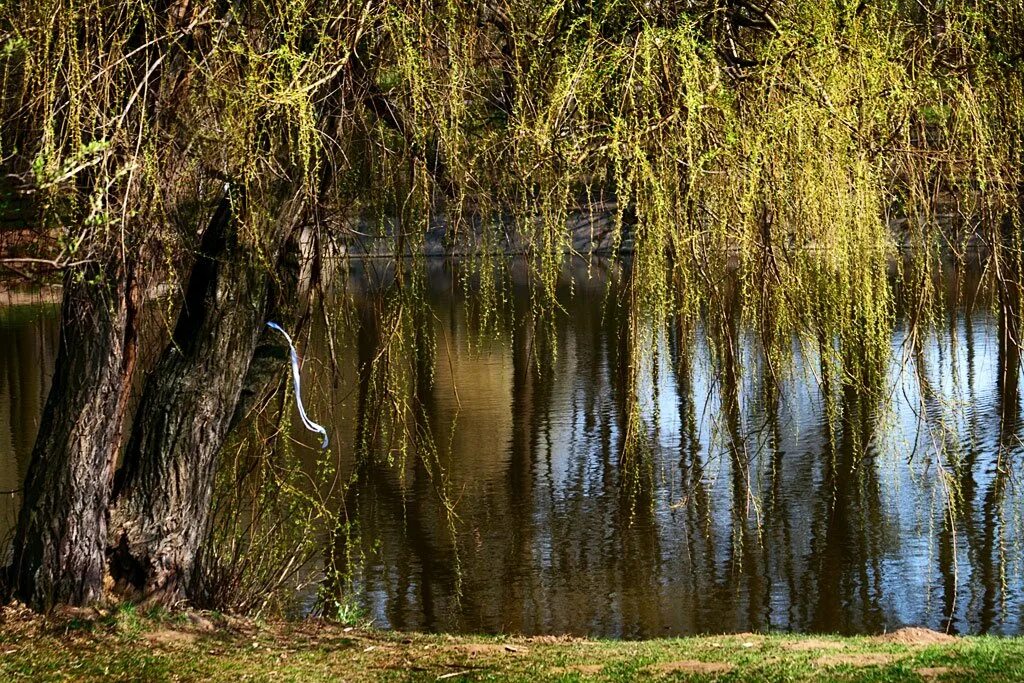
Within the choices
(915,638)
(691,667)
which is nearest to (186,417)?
(691,667)

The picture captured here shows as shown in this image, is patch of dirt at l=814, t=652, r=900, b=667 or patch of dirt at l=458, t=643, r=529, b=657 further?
patch of dirt at l=458, t=643, r=529, b=657

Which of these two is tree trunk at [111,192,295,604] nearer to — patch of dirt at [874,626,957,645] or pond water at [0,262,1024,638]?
pond water at [0,262,1024,638]

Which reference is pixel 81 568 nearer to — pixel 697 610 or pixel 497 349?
pixel 697 610

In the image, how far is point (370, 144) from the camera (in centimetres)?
416

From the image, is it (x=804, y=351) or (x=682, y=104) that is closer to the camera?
(x=682, y=104)

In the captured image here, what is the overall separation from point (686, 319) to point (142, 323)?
2.30m

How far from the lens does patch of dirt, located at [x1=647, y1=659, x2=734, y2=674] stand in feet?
14.5

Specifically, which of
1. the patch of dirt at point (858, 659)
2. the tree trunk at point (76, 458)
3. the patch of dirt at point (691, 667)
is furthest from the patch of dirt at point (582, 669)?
the tree trunk at point (76, 458)

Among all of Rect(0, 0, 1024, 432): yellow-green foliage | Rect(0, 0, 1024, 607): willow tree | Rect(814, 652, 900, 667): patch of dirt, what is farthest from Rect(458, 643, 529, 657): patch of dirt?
Rect(0, 0, 1024, 432): yellow-green foliage

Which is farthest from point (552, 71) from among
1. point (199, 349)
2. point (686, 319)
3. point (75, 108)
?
point (199, 349)

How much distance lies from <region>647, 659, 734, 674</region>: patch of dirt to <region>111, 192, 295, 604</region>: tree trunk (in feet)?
6.47

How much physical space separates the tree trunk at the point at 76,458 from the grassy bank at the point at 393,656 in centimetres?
16

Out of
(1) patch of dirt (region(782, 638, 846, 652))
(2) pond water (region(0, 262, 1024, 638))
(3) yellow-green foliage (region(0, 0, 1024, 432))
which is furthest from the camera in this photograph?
(2) pond water (region(0, 262, 1024, 638))

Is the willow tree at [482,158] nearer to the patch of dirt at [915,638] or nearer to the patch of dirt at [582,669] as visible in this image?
the patch of dirt at [582,669]
